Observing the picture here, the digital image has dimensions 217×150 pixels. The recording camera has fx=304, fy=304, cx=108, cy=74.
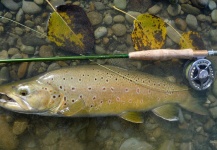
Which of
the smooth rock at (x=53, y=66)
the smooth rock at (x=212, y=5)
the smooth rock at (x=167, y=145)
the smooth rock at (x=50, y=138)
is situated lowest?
the smooth rock at (x=167, y=145)

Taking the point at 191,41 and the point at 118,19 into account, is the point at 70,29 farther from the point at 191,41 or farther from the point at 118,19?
the point at 191,41

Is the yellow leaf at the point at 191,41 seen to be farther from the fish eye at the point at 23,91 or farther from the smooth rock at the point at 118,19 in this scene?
the fish eye at the point at 23,91

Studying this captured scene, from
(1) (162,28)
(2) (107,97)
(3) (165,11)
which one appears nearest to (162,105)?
(2) (107,97)

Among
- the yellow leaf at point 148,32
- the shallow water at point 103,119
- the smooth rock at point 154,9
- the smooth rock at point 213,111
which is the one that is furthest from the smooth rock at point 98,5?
the smooth rock at point 213,111

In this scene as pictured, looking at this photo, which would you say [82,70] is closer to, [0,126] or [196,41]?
[0,126]

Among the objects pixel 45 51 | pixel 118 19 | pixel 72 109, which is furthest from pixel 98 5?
pixel 72 109

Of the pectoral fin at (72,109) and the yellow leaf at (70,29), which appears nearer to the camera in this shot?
the pectoral fin at (72,109)

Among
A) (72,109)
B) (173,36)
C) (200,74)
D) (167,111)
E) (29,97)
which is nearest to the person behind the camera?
(29,97)
